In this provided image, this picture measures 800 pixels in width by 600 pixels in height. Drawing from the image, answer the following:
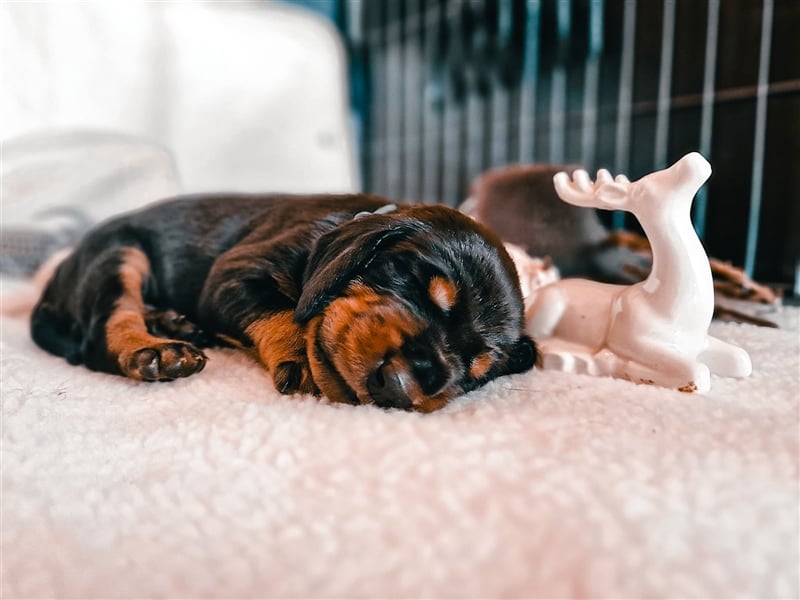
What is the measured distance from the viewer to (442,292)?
47.9 inches

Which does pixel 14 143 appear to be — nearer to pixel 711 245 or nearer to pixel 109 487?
pixel 109 487

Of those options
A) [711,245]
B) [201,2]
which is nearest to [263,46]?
[201,2]

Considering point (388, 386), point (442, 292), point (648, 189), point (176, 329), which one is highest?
point (648, 189)

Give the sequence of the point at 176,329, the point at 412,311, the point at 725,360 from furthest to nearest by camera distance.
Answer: the point at 176,329 < the point at 725,360 < the point at 412,311

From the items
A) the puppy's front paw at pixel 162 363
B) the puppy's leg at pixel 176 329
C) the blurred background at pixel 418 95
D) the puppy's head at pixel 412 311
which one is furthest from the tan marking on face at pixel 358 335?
the blurred background at pixel 418 95

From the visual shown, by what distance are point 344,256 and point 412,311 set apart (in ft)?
0.52

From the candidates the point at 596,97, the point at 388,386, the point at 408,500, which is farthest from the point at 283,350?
the point at 596,97

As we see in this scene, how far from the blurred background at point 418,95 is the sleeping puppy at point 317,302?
1.46 feet

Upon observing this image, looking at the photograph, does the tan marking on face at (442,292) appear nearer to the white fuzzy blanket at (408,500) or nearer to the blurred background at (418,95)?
the white fuzzy blanket at (408,500)

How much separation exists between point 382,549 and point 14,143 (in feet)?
5.50

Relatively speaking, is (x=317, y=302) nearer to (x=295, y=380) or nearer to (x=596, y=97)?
(x=295, y=380)

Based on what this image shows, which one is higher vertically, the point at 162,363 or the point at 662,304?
the point at 662,304

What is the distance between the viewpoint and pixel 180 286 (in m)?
1.79

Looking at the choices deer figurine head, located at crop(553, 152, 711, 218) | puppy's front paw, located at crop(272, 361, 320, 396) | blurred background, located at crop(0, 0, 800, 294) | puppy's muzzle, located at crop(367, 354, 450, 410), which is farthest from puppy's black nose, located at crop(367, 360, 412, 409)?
blurred background, located at crop(0, 0, 800, 294)
